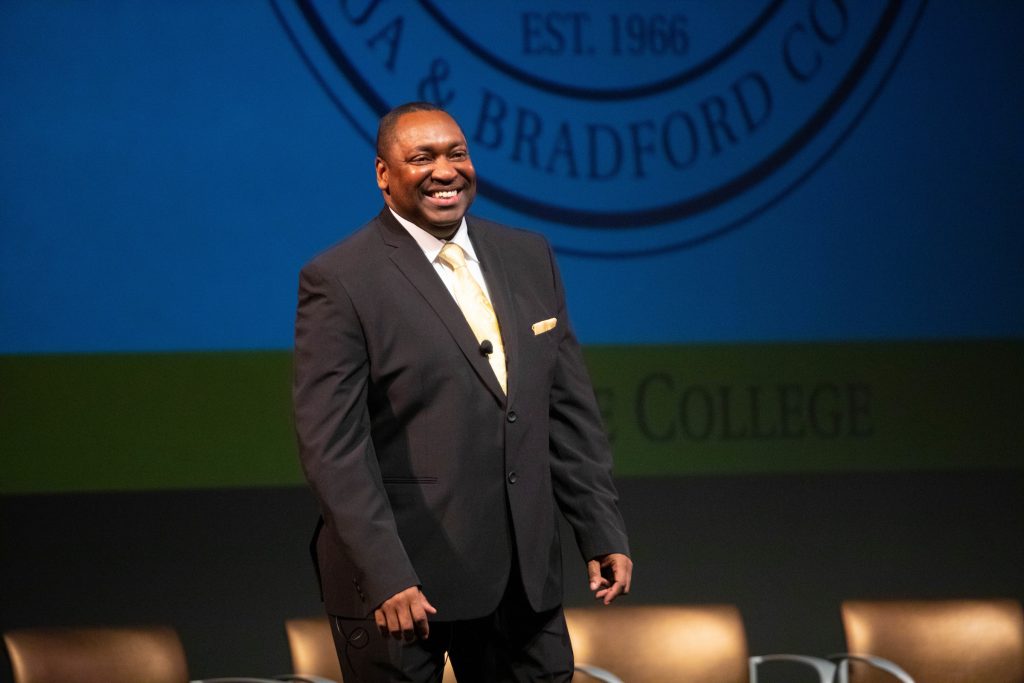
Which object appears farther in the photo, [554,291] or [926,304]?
[926,304]

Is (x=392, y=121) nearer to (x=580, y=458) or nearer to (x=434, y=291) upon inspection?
(x=434, y=291)

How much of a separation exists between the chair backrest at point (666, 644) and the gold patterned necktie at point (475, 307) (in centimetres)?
A: 134

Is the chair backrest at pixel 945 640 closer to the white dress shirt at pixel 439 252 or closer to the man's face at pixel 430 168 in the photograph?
the white dress shirt at pixel 439 252

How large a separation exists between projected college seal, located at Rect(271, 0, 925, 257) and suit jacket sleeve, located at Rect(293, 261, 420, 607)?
189cm

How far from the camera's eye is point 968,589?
4402 mm

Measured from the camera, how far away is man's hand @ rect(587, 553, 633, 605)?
2398 millimetres

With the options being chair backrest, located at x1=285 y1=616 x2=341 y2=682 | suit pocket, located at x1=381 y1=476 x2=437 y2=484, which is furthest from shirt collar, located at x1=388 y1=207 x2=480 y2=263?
chair backrest, located at x1=285 y1=616 x2=341 y2=682

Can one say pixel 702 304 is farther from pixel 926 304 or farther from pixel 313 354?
pixel 313 354

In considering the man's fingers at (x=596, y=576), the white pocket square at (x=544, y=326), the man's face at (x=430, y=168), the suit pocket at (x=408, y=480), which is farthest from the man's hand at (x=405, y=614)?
the man's face at (x=430, y=168)

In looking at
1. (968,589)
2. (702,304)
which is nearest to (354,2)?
(702,304)

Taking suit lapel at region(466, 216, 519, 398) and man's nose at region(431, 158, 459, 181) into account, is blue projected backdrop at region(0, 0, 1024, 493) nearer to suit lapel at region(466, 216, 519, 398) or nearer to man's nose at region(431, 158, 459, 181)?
suit lapel at region(466, 216, 519, 398)

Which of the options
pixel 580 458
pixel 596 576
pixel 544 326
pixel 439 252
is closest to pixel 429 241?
pixel 439 252

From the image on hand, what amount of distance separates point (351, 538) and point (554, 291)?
0.63 m

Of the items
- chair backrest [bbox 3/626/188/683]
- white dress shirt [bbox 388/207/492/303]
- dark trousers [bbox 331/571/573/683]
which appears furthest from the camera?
chair backrest [bbox 3/626/188/683]
